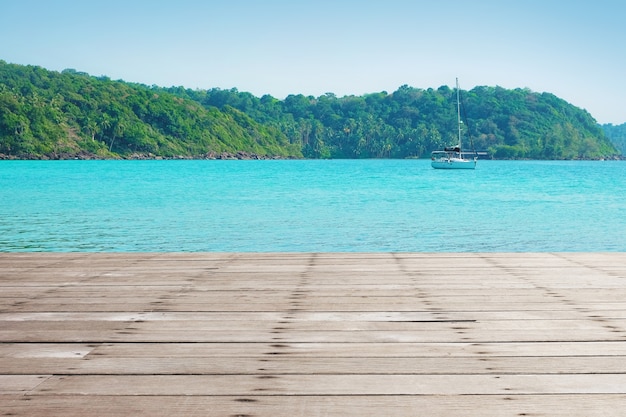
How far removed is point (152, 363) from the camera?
2.82m

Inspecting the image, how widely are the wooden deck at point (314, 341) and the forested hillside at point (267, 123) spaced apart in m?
105

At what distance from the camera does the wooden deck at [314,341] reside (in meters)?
2.39

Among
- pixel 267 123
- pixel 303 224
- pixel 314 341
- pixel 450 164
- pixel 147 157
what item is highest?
pixel 267 123

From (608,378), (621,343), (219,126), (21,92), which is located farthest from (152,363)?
(219,126)

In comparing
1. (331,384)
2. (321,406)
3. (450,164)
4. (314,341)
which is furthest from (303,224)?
(450,164)

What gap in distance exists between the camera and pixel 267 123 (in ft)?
500

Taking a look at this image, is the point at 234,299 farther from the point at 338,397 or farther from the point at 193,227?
the point at 193,227

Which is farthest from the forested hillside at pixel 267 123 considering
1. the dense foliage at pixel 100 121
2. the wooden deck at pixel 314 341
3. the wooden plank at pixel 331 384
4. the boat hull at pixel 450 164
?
the wooden plank at pixel 331 384

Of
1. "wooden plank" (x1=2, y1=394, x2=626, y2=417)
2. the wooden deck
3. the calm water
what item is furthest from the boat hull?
"wooden plank" (x1=2, y1=394, x2=626, y2=417)

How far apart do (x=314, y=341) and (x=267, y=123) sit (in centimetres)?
15048

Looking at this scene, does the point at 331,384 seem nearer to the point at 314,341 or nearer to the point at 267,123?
the point at 314,341

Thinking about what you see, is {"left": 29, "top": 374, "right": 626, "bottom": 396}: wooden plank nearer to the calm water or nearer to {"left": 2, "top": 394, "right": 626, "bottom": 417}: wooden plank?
{"left": 2, "top": 394, "right": 626, "bottom": 417}: wooden plank

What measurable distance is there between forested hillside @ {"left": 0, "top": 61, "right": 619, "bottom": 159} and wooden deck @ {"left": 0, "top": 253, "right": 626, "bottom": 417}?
343 ft

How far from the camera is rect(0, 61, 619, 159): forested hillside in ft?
363
